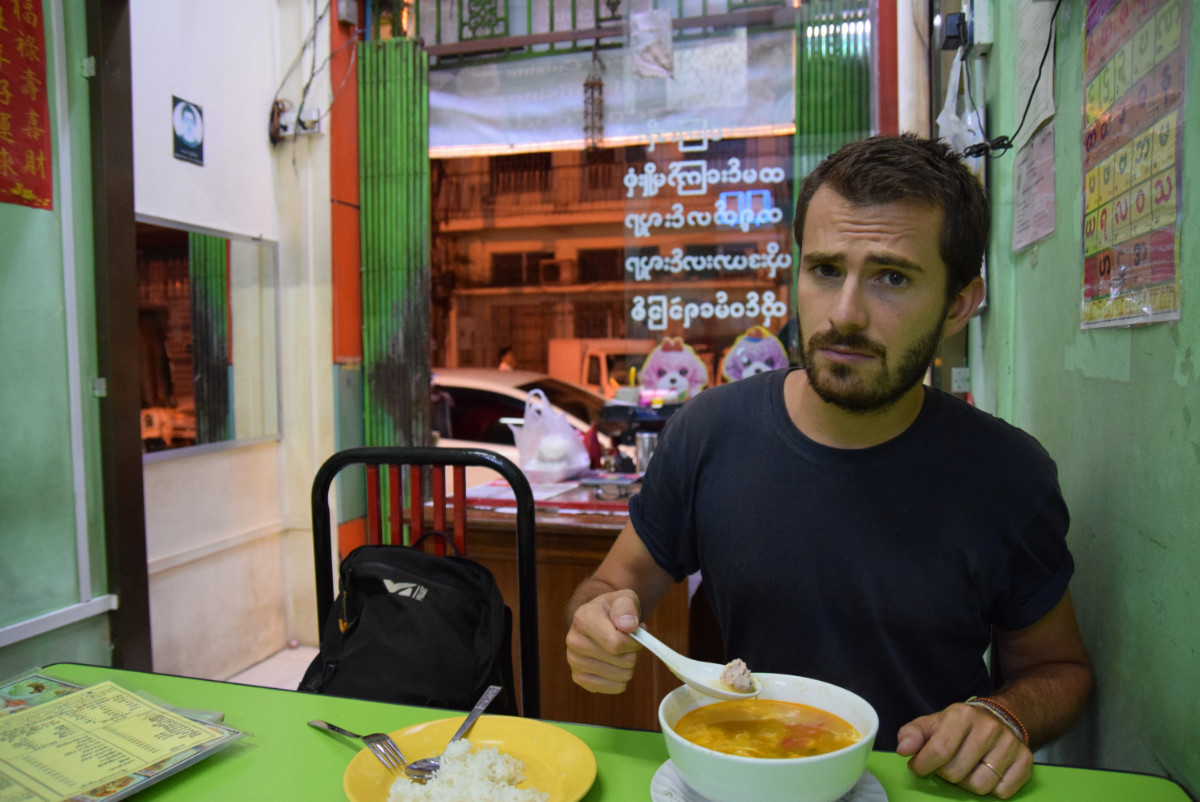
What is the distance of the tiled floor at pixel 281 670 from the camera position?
3.30 metres

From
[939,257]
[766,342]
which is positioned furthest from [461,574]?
[766,342]

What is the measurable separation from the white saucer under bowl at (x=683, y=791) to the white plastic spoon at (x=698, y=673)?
0.28 ft

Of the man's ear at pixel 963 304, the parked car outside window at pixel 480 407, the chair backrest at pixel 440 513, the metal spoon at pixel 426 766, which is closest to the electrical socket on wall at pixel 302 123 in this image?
the parked car outside window at pixel 480 407

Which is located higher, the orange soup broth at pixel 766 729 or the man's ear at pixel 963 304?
the man's ear at pixel 963 304

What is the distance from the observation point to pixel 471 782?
31.0 inches

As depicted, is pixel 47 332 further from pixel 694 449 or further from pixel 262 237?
pixel 694 449

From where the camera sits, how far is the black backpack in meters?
1.30

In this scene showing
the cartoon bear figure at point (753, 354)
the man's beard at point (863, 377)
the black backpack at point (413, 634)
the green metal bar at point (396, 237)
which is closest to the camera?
the man's beard at point (863, 377)

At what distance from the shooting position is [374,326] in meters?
3.75

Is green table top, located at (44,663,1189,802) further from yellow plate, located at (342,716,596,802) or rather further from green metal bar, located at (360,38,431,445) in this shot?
green metal bar, located at (360,38,431,445)

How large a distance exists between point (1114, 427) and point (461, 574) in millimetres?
1043

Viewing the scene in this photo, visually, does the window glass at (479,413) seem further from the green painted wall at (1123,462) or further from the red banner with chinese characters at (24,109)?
the green painted wall at (1123,462)

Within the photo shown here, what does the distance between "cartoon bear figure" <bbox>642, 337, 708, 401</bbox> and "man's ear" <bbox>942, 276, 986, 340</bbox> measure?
95.1 inches

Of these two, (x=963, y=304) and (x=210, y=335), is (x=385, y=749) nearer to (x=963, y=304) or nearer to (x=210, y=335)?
(x=963, y=304)
